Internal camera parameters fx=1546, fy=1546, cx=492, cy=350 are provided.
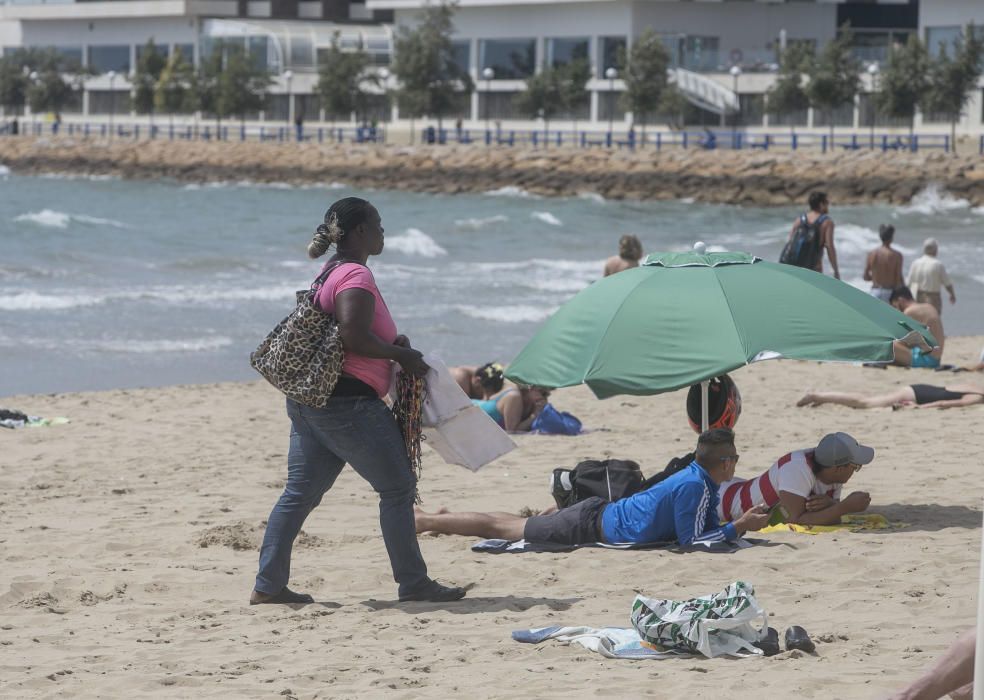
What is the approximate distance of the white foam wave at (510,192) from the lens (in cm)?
5444

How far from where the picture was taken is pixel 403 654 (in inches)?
203

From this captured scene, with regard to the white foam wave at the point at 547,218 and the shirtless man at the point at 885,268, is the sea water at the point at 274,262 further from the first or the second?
the shirtless man at the point at 885,268

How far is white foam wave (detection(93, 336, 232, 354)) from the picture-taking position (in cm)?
1612

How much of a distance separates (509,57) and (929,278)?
5700cm

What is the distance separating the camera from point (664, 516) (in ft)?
21.5

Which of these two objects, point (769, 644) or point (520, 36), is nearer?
point (769, 644)

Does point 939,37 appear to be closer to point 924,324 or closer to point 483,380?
point 924,324

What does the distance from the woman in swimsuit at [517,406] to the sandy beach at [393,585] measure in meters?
0.36

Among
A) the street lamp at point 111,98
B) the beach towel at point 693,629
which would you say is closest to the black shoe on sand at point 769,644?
the beach towel at point 693,629

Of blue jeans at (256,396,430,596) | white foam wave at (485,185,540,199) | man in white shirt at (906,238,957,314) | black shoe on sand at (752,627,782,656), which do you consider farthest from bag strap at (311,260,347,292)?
white foam wave at (485,185,540,199)

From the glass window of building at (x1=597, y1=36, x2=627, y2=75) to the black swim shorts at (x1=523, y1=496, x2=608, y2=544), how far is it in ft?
198

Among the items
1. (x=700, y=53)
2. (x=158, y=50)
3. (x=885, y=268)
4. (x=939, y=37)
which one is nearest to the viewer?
(x=885, y=268)

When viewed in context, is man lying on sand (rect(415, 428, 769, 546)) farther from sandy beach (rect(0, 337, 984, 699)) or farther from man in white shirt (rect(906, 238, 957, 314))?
man in white shirt (rect(906, 238, 957, 314))

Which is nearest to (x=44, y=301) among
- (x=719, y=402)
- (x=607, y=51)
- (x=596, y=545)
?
(x=719, y=402)
